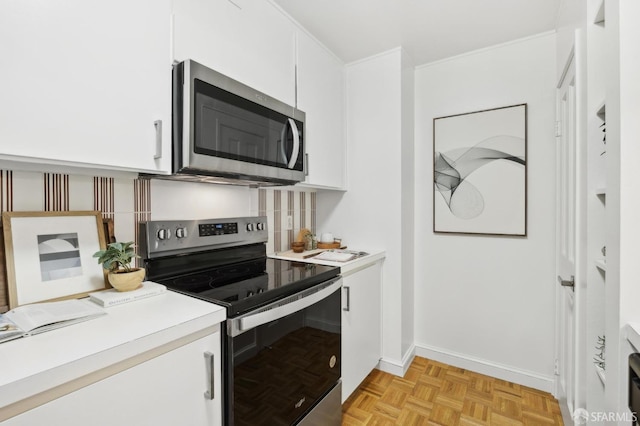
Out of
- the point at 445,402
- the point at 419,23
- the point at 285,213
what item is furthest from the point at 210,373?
the point at 419,23

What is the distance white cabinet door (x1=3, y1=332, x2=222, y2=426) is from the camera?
2.23ft

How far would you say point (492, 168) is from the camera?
2.16 metres

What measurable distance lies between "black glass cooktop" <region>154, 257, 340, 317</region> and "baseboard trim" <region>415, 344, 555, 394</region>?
1.37 meters

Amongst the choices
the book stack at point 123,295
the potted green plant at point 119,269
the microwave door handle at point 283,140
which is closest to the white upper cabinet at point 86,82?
the potted green plant at point 119,269

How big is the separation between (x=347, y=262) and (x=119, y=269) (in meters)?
1.11

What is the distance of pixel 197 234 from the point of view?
4.99ft

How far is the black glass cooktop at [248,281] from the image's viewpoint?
1.10 metres

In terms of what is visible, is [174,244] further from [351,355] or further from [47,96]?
[351,355]

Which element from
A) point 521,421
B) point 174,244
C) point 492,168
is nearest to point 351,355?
point 521,421

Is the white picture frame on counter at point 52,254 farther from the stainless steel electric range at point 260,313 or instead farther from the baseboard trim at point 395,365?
the baseboard trim at point 395,365

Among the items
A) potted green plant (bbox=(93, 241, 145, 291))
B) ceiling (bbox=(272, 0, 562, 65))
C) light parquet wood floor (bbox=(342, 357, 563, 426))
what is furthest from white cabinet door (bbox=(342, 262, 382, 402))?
ceiling (bbox=(272, 0, 562, 65))

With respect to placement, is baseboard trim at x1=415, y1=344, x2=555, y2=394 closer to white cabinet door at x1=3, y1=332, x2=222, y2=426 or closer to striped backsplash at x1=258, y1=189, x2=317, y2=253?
striped backsplash at x1=258, y1=189, x2=317, y2=253

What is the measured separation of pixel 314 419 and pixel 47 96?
1.57 metres

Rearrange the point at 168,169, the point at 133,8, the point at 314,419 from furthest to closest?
the point at 314,419
the point at 168,169
the point at 133,8
